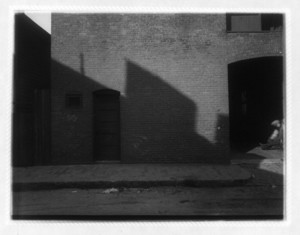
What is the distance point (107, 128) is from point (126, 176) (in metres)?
2.65

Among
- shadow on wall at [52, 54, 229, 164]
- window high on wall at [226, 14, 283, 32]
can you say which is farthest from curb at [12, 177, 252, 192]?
window high on wall at [226, 14, 283, 32]

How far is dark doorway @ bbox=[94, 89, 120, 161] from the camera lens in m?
10.2

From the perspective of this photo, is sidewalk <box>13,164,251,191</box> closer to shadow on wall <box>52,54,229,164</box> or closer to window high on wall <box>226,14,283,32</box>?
shadow on wall <box>52,54,229,164</box>

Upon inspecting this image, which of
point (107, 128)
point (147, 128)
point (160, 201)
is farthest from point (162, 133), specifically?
point (160, 201)

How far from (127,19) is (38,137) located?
4.91 m

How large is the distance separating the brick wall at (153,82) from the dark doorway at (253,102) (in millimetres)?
4111

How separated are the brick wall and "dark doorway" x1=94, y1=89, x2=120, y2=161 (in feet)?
1.08

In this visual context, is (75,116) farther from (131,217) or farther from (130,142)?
(131,217)

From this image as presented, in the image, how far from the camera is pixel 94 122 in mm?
10156

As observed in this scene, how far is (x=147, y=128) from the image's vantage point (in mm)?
9961

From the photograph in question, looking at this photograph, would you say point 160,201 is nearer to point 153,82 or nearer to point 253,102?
point 153,82

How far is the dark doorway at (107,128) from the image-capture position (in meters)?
10.2

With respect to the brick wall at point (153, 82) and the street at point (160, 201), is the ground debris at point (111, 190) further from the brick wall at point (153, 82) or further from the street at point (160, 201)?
the brick wall at point (153, 82)
